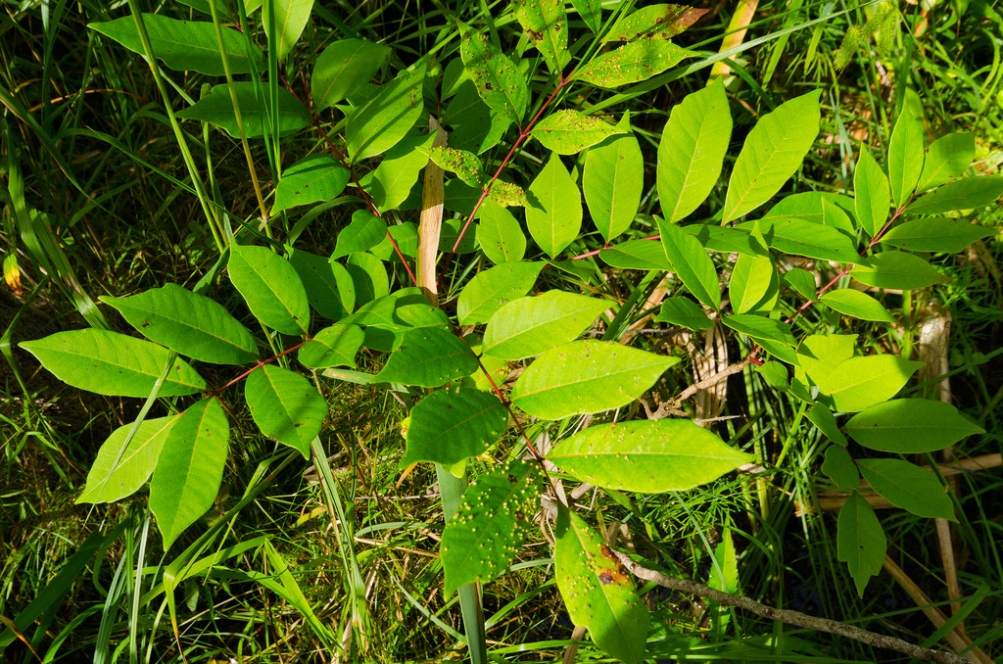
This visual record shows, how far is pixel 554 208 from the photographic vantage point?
3.24 ft

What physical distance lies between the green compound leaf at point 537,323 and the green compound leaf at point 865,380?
43cm

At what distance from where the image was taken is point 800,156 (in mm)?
966

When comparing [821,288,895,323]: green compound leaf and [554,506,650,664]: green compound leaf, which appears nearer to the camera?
[554,506,650,664]: green compound leaf

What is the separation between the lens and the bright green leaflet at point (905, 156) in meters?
0.99

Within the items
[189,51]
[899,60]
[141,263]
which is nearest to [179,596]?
[141,263]

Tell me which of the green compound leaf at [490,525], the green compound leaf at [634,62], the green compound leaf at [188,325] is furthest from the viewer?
the green compound leaf at [634,62]

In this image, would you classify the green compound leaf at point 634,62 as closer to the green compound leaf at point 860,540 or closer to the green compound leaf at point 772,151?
the green compound leaf at point 772,151

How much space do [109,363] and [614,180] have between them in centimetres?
70

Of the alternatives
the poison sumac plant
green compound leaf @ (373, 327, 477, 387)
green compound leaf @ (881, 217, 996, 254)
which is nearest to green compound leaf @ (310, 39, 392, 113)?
the poison sumac plant

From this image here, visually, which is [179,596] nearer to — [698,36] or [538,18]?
[538,18]

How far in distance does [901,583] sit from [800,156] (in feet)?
3.51

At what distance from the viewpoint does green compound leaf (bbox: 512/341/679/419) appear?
2.51 feet

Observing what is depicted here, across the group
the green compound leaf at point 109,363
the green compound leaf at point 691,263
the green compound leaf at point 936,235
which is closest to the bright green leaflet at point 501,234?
the green compound leaf at point 691,263

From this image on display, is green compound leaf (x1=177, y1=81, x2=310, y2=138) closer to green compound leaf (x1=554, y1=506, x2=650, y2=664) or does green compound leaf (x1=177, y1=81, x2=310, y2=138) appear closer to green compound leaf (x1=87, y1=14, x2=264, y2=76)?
green compound leaf (x1=87, y1=14, x2=264, y2=76)
